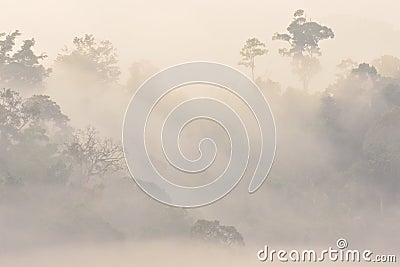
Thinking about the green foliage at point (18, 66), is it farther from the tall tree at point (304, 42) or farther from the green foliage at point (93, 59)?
the tall tree at point (304, 42)

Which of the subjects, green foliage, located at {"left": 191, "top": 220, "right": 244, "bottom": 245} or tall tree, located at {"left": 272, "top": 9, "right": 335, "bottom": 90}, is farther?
tall tree, located at {"left": 272, "top": 9, "right": 335, "bottom": 90}

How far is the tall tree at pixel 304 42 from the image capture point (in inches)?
3024

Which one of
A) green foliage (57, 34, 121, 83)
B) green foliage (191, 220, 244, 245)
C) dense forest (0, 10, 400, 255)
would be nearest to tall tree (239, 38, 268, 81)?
dense forest (0, 10, 400, 255)

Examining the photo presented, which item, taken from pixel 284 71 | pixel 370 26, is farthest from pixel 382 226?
pixel 370 26

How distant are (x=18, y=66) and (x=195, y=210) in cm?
2047

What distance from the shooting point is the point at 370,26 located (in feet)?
429

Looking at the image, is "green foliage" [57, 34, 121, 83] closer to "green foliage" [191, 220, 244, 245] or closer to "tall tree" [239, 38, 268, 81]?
"tall tree" [239, 38, 268, 81]

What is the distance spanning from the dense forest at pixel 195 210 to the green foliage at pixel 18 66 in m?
0.10

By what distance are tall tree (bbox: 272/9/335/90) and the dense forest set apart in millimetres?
122

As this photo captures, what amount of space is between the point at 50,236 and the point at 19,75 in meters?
21.2

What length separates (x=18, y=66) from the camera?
6069 centimetres

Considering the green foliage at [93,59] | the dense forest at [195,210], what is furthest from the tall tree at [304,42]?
the green foliage at [93,59]

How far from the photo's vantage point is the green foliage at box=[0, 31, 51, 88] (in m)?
59.8

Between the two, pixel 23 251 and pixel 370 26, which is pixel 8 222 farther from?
pixel 370 26
